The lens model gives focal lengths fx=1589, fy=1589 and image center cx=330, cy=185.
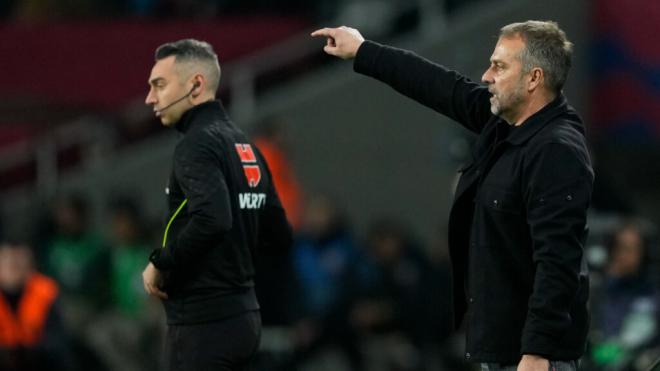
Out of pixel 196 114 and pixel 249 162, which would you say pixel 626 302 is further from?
pixel 196 114

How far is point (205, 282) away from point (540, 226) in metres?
1.66

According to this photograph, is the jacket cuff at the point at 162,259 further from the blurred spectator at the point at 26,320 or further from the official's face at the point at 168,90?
the blurred spectator at the point at 26,320

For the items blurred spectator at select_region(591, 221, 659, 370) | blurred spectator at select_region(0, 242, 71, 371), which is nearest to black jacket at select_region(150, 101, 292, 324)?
blurred spectator at select_region(591, 221, 659, 370)

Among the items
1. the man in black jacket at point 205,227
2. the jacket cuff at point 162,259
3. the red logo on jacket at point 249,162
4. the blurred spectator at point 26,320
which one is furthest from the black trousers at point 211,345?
the blurred spectator at point 26,320

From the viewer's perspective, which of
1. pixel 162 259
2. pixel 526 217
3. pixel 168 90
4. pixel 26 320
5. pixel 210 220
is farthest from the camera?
pixel 26 320

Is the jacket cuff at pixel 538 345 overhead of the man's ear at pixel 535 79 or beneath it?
beneath

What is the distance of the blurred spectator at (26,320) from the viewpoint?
998 centimetres

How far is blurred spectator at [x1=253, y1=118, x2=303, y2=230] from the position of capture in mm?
12187

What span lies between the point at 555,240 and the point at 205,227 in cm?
156

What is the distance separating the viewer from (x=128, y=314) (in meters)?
11.9

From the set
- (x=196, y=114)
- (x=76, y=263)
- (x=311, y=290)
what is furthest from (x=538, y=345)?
(x=76, y=263)

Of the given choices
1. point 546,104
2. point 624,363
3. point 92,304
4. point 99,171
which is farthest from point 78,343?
point 546,104

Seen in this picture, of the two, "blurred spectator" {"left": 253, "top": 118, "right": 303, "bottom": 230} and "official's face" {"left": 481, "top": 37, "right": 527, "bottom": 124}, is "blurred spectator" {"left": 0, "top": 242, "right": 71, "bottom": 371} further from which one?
"official's face" {"left": 481, "top": 37, "right": 527, "bottom": 124}

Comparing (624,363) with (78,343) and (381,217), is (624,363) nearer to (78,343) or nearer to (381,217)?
(78,343)
